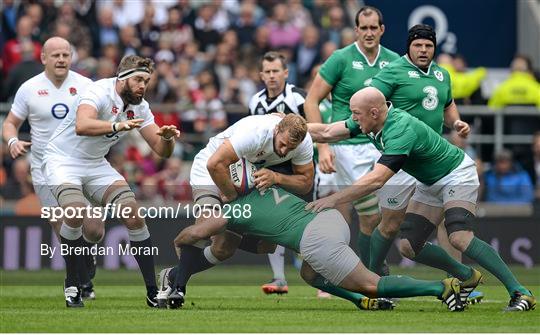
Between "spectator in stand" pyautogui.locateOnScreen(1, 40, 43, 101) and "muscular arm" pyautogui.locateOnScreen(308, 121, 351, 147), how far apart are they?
8.01 meters

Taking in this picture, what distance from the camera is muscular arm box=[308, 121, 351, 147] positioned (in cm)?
1364

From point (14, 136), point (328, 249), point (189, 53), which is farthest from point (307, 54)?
point (328, 249)

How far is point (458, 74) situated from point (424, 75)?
8894 millimetres

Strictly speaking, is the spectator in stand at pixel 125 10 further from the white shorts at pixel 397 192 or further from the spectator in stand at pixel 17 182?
the white shorts at pixel 397 192

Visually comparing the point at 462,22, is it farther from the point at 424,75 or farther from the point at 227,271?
the point at 424,75

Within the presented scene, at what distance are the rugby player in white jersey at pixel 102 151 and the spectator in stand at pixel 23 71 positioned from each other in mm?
7214

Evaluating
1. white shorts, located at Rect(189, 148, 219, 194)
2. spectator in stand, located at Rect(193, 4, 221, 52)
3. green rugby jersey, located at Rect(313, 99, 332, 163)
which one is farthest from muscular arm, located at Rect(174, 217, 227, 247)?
spectator in stand, located at Rect(193, 4, 221, 52)

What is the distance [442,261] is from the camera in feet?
44.2

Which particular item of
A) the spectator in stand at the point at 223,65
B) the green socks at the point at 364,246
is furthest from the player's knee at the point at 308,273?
the spectator in stand at the point at 223,65

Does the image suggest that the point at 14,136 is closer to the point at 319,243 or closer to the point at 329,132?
the point at 329,132

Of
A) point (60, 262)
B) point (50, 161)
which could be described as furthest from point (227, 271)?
point (50, 161)

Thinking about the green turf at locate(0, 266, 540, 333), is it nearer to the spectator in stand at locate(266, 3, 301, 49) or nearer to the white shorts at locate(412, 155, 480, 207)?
the white shorts at locate(412, 155, 480, 207)

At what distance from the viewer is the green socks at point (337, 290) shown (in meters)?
13.1

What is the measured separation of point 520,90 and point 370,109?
10856 millimetres
